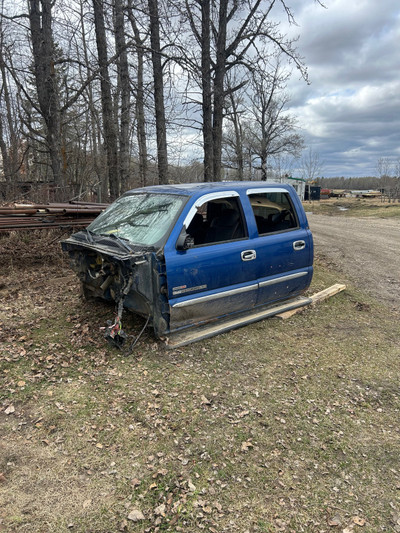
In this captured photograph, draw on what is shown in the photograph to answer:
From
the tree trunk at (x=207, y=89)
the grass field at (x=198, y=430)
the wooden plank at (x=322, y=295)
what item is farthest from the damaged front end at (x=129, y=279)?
the tree trunk at (x=207, y=89)

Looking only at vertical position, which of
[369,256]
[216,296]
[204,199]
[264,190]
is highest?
[264,190]

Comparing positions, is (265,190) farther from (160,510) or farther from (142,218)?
(160,510)

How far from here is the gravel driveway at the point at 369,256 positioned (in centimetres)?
735

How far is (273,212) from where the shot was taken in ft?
17.8

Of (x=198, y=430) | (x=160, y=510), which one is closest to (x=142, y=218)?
(x=198, y=430)

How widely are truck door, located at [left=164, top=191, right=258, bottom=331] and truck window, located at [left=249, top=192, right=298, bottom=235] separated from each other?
13.9 inches

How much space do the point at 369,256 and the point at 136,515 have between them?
984 cm

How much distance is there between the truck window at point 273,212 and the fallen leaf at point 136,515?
3.63 metres

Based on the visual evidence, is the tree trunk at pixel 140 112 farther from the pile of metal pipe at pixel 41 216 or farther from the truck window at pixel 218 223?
the truck window at pixel 218 223

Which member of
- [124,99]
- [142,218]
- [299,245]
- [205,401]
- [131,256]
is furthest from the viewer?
[124,99]

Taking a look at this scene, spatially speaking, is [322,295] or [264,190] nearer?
[264,190]

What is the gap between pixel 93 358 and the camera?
4.01 metres

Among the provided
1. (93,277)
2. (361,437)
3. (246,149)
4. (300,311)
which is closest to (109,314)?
(93,277)

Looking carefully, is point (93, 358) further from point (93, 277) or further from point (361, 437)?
point (361, 437)
